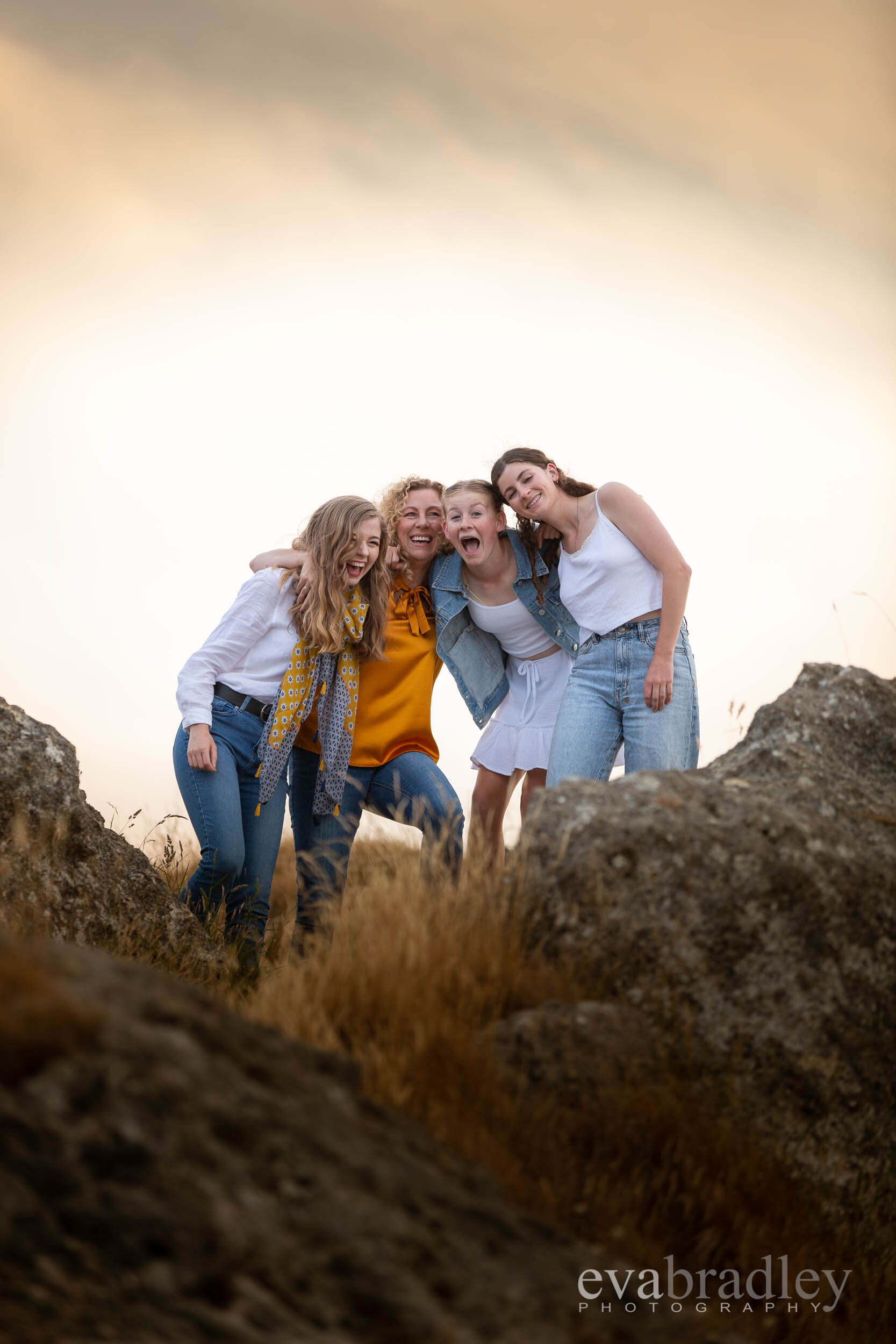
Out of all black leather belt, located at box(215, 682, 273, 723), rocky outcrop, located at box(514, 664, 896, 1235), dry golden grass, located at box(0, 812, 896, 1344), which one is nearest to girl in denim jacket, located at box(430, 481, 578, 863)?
black leather belt, located at box(215, 682, 273, 723)

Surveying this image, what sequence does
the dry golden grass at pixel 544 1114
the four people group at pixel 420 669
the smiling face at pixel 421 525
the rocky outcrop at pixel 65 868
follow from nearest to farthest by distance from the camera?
the dry golden grass at pixel 544 1114
the rocky outcrop at pixel 65 868
the four people group at pixel 420 669
the smiling face at pixel 421 525

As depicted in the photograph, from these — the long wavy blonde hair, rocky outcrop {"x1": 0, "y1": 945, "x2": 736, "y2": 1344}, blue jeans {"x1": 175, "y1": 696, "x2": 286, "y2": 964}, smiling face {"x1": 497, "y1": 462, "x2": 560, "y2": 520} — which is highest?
smiling face {"x1": 497, "y1": 462, "x2": 560, "y2": 520}

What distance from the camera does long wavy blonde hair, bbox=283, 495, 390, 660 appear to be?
528 cm

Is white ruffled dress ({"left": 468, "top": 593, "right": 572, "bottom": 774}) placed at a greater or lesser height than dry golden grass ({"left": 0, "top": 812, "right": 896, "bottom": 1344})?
greater

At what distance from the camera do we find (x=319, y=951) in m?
3.02

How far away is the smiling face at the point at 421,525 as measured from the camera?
5.92 m

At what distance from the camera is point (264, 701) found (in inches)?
210

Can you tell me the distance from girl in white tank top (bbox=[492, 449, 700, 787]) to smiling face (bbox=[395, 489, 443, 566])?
724 mm

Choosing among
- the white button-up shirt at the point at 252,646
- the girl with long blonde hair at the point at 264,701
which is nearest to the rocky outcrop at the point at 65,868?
the girl with long blonde hair at the point at 264,701

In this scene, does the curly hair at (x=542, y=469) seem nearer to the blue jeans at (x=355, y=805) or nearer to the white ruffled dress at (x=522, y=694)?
the white ruffled dress at (x=522, y=694)

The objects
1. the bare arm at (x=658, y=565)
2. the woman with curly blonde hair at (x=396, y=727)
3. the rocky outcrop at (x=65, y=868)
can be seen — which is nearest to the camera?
the rocky outcrop at (x=65, y=868)

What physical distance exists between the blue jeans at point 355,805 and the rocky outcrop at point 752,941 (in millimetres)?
1941

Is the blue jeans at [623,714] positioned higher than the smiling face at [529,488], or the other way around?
the smiling face at [529,488]

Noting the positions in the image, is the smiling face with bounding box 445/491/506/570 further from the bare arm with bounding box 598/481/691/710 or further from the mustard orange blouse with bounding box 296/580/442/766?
the bare arm with bounding box 598/481/691/710
